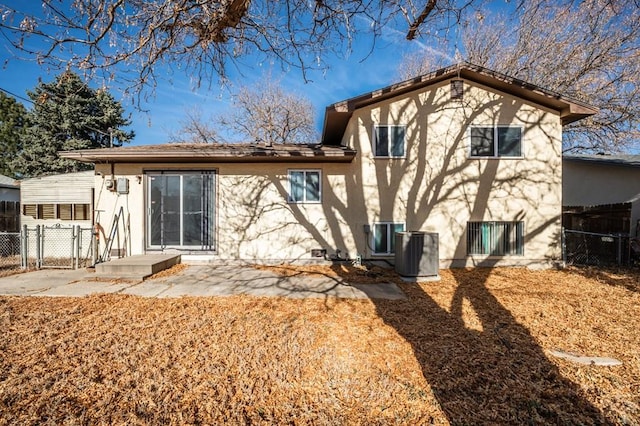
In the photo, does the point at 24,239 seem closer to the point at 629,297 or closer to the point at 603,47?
the point at 629,297

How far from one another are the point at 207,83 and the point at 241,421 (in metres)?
5.18

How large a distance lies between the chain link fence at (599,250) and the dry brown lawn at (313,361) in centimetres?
464

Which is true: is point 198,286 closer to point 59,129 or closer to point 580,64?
point 580,64

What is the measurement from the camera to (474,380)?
2.76m

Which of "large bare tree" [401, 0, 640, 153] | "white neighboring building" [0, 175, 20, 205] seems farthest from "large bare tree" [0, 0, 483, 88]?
"white neighboring building" [0, 175, 20, 205]

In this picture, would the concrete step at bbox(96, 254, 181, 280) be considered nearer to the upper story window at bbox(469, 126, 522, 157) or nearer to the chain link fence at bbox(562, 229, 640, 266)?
the upper story window at bbox(469, 126, 522, 157)

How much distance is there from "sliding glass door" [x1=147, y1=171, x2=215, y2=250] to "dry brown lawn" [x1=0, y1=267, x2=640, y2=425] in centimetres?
340

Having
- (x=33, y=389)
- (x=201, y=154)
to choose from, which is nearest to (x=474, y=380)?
(x=33, y=389)

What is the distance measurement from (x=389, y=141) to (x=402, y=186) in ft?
4.28

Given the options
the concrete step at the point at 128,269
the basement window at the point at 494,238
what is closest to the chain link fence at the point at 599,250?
the basement window at the point at 494,238

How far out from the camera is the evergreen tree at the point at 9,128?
800 inches

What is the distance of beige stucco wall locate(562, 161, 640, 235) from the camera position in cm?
1152

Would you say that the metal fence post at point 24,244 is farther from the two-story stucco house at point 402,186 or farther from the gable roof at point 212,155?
the gable roof at point 212,155

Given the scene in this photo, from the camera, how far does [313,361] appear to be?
9.98 feet
